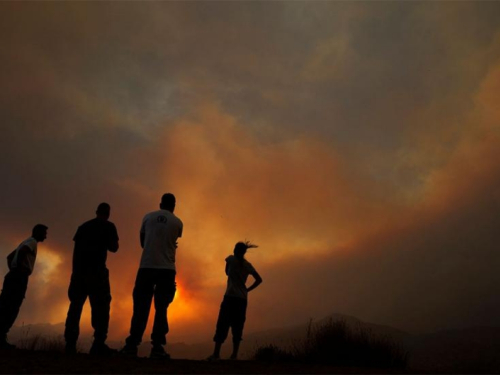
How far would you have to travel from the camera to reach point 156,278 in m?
6.61

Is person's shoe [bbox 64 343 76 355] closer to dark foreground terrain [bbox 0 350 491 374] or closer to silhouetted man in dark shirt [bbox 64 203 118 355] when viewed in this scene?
silhouetted man in dark shirt [bbox 64 203 118 355]

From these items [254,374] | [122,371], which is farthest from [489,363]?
[122,371]

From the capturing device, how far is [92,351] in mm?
6379

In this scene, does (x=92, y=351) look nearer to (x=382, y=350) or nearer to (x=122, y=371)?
(x=122, y=371)

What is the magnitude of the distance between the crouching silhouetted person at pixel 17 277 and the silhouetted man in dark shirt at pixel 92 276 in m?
2.04

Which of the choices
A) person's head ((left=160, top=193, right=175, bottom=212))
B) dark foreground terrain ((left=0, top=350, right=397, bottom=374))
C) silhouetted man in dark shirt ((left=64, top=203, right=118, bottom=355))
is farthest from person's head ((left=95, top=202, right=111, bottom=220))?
dark foreground terrain ((left=0, top=350, right=397, bottom=374))

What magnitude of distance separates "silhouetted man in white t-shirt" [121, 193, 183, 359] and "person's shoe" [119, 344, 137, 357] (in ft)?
0.15

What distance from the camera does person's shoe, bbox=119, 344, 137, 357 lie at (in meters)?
6.34

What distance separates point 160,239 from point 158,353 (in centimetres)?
164

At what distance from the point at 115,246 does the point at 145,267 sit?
26.9 inches

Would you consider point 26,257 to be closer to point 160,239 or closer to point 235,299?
point 160,239

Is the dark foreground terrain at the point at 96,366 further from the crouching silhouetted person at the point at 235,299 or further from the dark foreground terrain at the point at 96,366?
the crouching silhouetted person at the point at 235,299

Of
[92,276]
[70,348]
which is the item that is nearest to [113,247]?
[92,276]

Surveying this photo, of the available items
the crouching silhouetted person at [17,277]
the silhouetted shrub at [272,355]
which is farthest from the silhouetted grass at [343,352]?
the crouching silhouetted person at [17,277]
